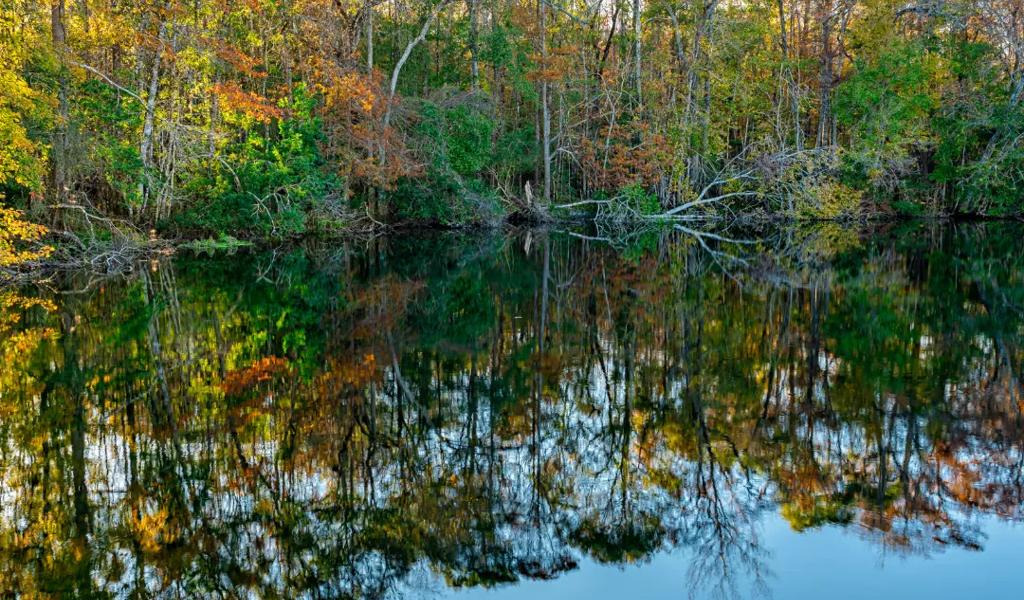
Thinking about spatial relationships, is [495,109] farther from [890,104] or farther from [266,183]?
[890,104]

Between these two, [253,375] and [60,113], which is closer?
[253,375]

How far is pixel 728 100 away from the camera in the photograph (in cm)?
3550

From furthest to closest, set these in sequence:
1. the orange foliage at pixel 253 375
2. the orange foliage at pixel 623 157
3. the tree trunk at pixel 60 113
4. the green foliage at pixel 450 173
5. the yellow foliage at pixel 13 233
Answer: the orange foliage at pixel 623 157
the green foliage at pixel 450 173
the tree trunk at pixel 60 113
the yellow foliage at pixel 13 233
the orange foliage at pixel 253 375

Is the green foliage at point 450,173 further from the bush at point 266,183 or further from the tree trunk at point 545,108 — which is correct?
the bush at point 266,183

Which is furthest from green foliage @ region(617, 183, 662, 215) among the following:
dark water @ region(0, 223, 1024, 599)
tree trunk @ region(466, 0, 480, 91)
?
dark water @ region(0, 223, 1024, 599)

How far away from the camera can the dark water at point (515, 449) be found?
14.7 ft

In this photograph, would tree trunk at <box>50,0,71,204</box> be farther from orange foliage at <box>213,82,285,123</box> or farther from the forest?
orange foliage at <box>213,82,285,123</box>

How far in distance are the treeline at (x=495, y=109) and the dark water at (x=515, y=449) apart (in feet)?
31.6

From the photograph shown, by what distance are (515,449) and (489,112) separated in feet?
81.2

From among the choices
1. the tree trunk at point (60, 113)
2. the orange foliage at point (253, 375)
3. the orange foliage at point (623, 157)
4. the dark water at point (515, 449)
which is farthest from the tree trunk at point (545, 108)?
the orange foliage at point (253, 375)

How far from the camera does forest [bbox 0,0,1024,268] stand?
783 inches

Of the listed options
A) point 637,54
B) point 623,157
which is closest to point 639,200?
point 623,157

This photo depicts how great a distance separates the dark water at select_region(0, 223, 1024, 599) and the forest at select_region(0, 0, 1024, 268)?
918 cm

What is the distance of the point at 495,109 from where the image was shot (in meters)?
31.1
